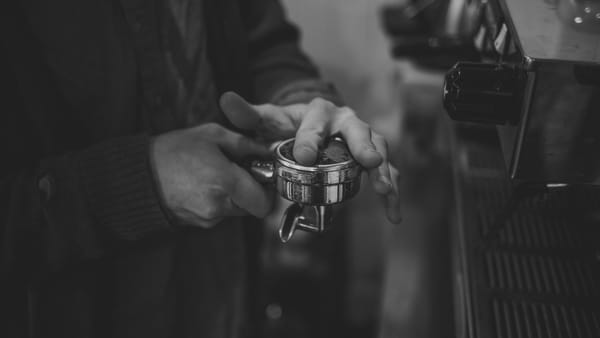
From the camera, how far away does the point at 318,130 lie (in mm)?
479

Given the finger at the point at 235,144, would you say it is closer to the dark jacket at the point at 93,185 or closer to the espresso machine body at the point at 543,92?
the dark jacket at the point at 93,185

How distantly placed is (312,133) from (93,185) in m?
0.24

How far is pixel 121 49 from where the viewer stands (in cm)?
56

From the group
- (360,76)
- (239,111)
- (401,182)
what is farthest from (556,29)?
(360,76)

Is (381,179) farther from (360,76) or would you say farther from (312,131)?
(360,76)

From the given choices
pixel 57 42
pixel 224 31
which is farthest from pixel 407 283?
pixel 57 42

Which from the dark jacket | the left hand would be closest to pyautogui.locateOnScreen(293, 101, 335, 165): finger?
the left hand

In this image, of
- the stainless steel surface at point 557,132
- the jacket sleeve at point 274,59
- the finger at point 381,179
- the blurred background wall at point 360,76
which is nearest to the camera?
the stainless steel surface at point 557,132

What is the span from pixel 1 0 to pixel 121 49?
12 centimetres

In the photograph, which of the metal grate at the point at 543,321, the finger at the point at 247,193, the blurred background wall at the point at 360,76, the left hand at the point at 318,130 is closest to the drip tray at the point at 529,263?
the metal grate at the point at 543,321

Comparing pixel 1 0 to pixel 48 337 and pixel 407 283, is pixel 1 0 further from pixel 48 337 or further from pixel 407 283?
pixel 407 283

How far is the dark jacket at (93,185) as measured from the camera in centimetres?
50

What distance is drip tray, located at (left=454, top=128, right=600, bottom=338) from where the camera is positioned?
1.42 feet

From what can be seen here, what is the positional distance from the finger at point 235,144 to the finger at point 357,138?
94mm
